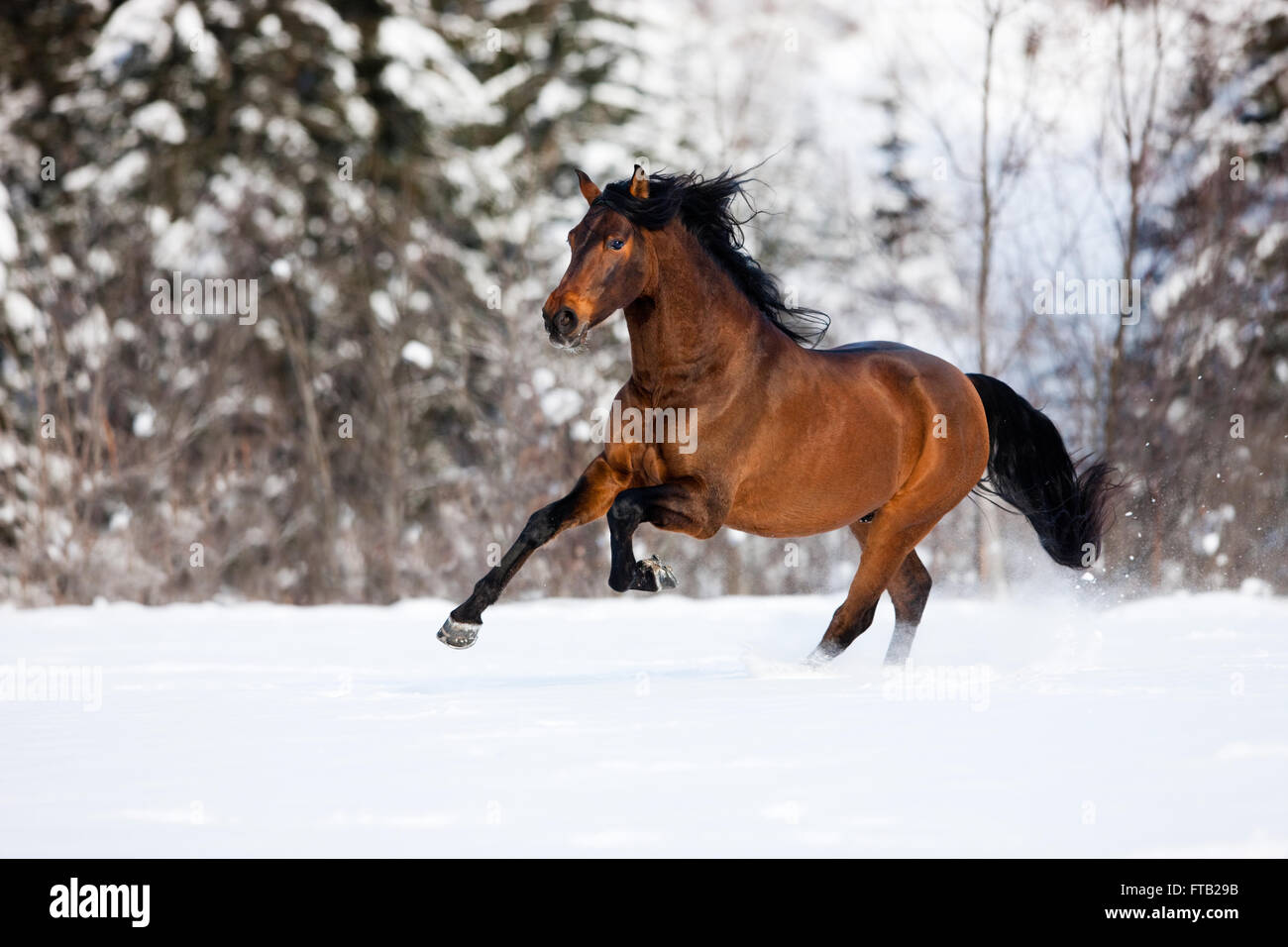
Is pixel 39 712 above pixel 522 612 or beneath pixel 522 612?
above

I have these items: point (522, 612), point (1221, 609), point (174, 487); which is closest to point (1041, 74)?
point (1221, 609)

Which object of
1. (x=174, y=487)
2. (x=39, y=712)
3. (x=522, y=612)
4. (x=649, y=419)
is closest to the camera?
(x=39, y=712)

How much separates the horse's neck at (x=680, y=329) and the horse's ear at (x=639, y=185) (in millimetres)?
177

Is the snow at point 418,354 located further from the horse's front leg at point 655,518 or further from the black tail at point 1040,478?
the horse's front leg at point 655,518

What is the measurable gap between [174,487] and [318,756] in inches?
397

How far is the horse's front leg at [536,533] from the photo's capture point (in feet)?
16.9

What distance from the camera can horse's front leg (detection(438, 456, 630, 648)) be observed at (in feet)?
16.9

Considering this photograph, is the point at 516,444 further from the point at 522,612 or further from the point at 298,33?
the point at 298,33

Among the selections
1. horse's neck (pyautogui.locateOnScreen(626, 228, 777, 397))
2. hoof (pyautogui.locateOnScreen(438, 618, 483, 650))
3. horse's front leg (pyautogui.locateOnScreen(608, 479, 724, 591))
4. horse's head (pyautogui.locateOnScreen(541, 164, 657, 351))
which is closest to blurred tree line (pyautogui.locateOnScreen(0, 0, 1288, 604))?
horse's neck (pyautogui.locateOnScreen(626, 228, 777, 397))

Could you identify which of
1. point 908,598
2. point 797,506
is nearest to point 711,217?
point 797,506

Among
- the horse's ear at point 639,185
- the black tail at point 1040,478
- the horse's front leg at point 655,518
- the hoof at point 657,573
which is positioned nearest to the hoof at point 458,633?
the horse's front leg at point 655,518

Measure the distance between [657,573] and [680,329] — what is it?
0.99 meters

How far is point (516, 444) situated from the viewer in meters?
13.2

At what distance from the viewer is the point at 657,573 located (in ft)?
17.1
